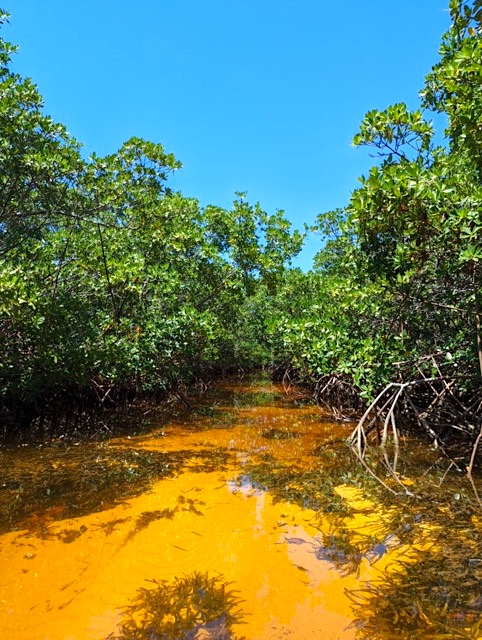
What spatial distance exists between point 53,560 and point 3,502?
120 centimetres

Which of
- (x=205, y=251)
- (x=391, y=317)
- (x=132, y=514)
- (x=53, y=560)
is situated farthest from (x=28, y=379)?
(x=391, y=317)

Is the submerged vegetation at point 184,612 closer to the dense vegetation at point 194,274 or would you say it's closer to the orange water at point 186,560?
the orange water at point 186,560

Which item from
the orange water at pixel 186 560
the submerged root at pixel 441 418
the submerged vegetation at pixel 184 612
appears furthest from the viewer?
the submerged root at pixel 441 418

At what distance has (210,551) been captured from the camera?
2.95 metres

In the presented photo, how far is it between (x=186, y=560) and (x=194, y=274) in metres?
7.03

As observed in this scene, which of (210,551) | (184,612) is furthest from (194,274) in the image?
(184,612)

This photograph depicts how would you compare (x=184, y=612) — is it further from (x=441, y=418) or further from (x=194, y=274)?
(x=194, y=274)

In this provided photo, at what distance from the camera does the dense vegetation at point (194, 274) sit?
369 centimetres

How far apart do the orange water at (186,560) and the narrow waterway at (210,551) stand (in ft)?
0.03

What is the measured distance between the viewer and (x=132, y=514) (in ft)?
11.5

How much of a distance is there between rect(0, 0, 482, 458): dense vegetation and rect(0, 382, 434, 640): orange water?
1958mm

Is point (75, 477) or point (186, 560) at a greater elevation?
point (75, 477)

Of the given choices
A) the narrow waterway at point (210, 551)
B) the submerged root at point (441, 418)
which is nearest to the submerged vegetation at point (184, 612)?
the narrow waterway at point (210, 551)

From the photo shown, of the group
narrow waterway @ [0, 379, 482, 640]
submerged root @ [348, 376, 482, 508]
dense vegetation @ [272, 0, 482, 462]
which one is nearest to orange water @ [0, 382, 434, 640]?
narrow waterway @ [0, 379, 482, 640]
